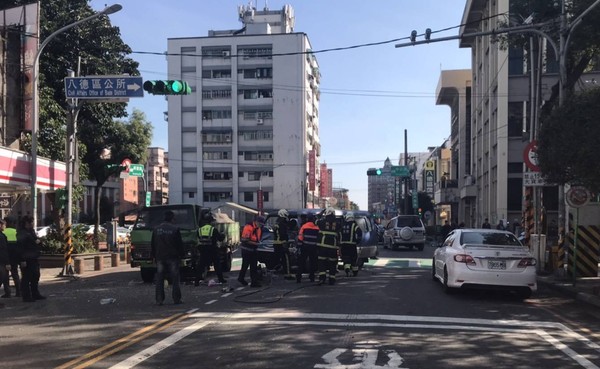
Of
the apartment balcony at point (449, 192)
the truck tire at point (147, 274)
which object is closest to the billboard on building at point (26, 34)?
the truck tire at point (147, 274)

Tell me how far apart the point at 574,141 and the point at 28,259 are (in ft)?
39.0

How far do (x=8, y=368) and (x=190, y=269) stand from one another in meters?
9.15

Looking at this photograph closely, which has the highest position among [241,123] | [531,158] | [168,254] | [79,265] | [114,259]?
[241,123]

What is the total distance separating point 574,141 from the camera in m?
12.5

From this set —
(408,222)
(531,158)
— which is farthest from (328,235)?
(408,222)

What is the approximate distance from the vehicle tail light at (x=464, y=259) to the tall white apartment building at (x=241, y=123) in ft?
193

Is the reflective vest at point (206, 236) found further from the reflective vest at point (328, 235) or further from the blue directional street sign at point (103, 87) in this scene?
the blue directional street sign at point (103, 87)

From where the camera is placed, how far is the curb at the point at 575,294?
39.1 feet

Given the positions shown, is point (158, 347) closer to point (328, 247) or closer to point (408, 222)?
point (328, 247)

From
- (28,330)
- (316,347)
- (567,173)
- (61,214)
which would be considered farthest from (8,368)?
(61,214)

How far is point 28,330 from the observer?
29.5ft

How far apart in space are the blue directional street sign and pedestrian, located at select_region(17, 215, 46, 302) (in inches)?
244

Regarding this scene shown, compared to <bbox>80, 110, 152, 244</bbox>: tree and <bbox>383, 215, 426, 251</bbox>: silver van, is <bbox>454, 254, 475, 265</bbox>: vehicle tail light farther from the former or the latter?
<bbox>80, 110, 152, 244</bbox>: tree

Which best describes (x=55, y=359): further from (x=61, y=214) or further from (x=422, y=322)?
(x=61, y=214)
